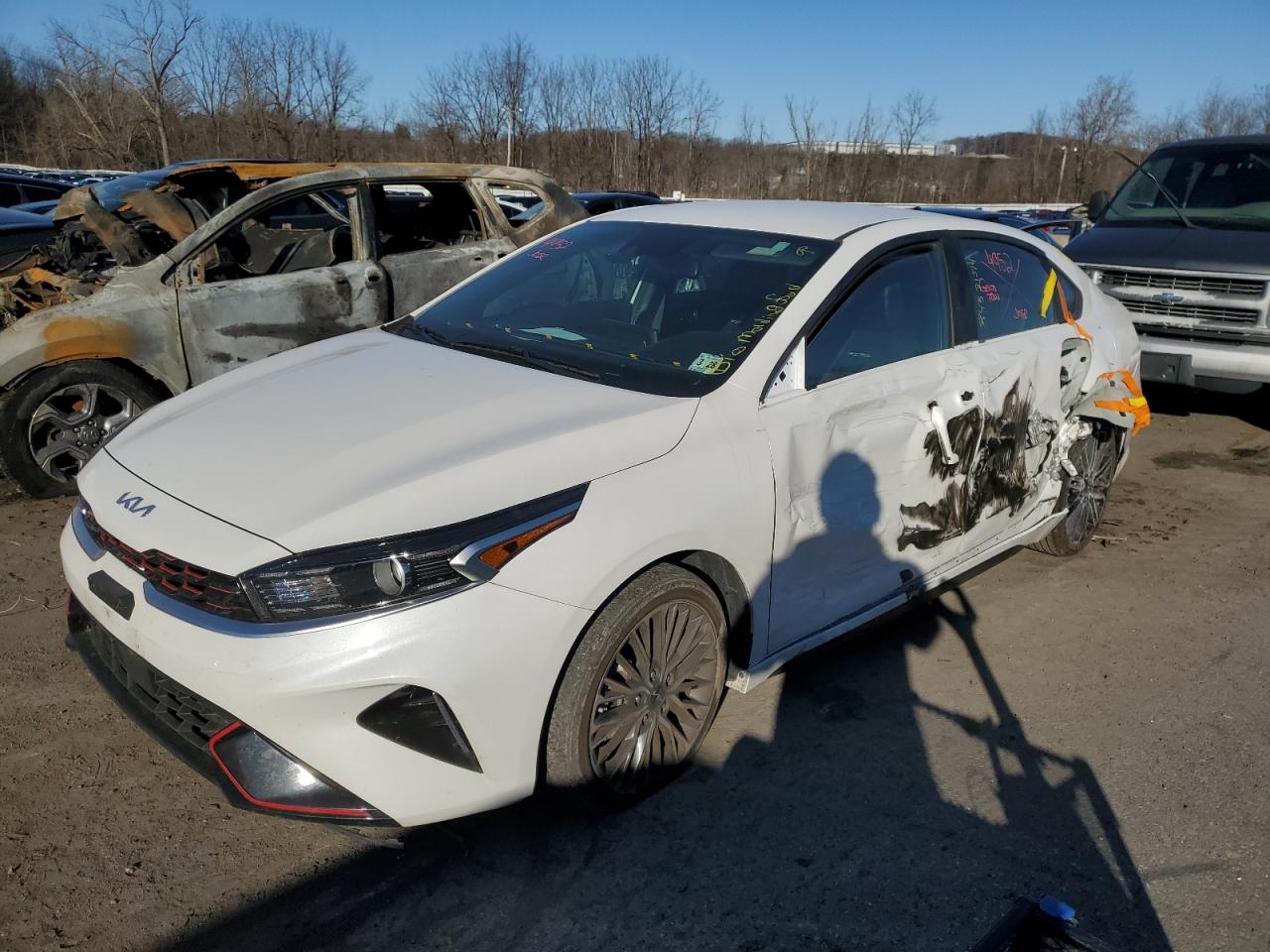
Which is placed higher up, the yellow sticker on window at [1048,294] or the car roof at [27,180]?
the car roof at [27,180]

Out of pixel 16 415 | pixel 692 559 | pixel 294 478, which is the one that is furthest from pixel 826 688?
pixel 16 415

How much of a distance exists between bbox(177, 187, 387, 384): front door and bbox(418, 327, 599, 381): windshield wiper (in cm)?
255

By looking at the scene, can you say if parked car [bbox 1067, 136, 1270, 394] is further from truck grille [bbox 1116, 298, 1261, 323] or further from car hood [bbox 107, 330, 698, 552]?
car hood [bbox 107, 330, 698, 552]

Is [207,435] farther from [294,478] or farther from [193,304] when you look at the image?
[193,304]

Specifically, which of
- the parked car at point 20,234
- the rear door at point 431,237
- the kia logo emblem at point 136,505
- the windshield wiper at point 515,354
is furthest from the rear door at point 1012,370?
the parked car at point 20,234

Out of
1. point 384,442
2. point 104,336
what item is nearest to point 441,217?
point 104,336

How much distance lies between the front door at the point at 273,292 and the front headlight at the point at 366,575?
3.86 m

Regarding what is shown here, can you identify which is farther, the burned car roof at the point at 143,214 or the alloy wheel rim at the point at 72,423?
the burned car roof at the point at 143,214

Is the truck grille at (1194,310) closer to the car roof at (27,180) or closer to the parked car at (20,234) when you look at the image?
the parked car at (20,234)

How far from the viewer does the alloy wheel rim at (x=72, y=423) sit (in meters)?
5.45

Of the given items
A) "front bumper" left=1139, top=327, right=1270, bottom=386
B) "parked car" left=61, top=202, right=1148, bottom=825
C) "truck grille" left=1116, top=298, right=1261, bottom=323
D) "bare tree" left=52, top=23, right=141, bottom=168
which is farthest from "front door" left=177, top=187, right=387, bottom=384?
"bare tree" left=52, top=23, right=141, bottom=168

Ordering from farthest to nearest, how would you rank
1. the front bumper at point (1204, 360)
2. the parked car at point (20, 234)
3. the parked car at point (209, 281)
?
the parked car at point (20, 234) < the front bumper at point (1204, 360) < the parked car at point (209, 281)

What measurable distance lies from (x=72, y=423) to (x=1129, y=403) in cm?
574

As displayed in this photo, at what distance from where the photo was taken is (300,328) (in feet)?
19.8
